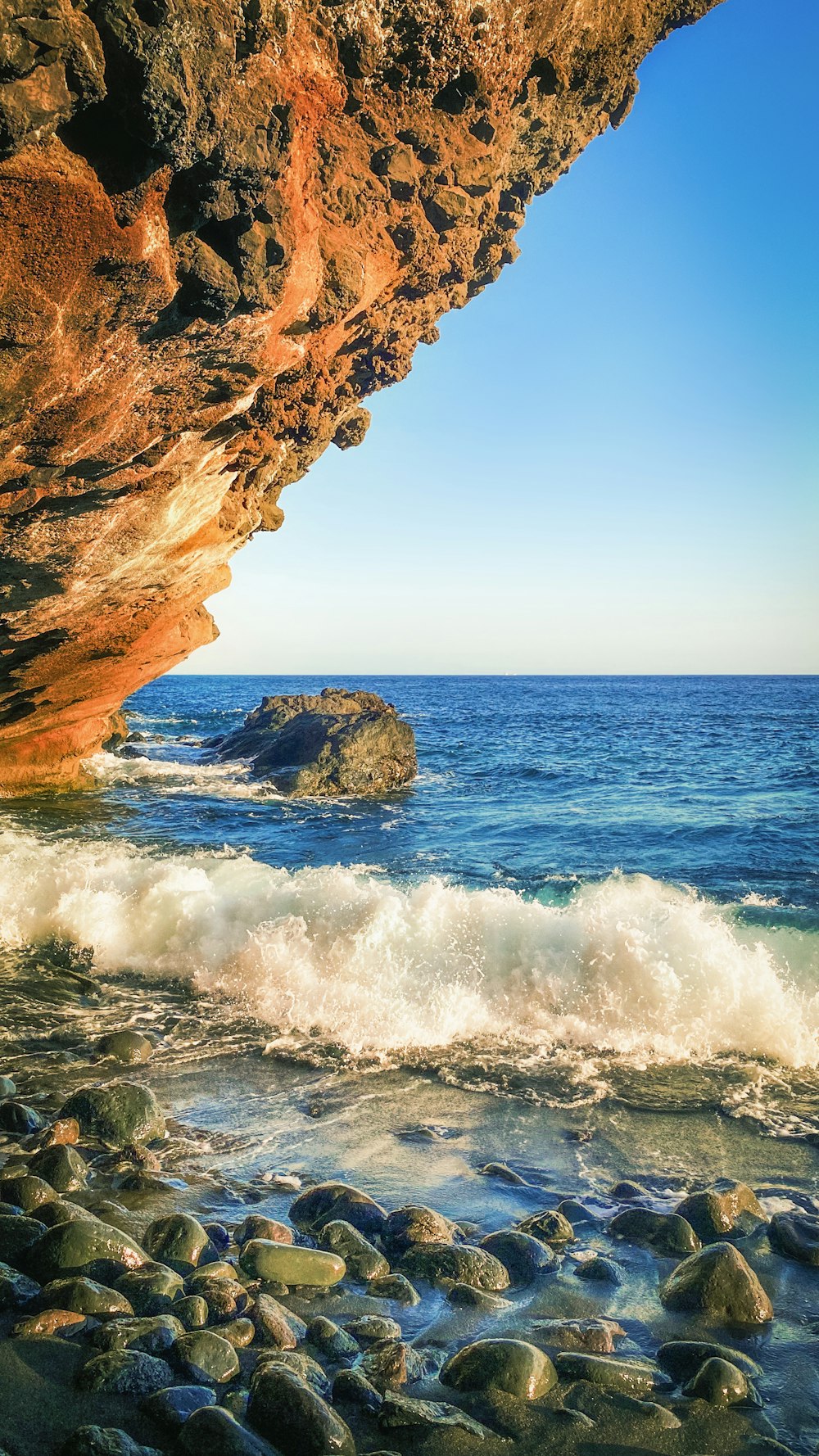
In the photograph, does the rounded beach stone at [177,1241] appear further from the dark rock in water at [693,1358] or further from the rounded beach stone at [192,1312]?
the dark rock in water at [693,1358]

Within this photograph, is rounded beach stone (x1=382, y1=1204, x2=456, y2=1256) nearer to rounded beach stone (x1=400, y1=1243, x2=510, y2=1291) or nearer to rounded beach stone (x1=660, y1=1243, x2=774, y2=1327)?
rounded beach stone (x1=400, y1=1243, x2=510, y2=1291)

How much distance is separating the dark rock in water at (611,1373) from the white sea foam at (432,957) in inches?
163

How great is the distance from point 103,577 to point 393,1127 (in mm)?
7464

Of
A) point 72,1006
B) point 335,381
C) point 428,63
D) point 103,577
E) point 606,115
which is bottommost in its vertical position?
point 72,1006

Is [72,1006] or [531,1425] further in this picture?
[72,1006]

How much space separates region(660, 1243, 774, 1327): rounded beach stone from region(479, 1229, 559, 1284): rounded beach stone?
0.61 meters

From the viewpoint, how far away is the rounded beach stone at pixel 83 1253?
162 inches

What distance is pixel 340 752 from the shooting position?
24281mm

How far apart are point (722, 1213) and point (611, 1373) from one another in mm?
1748

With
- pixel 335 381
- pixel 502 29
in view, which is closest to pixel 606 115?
pixel 502 29

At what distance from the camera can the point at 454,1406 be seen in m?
3.47

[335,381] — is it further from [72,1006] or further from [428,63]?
[72,1006]

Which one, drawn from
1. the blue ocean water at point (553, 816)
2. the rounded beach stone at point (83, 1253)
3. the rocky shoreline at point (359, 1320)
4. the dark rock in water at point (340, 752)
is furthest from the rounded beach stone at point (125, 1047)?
the dark rock in water at point (340, 752)

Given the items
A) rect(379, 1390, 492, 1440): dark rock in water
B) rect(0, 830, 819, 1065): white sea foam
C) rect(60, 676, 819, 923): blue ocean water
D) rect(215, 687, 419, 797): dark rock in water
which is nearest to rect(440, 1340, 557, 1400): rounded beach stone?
rect(379, 1390, 492, 1440): dark rock in water
